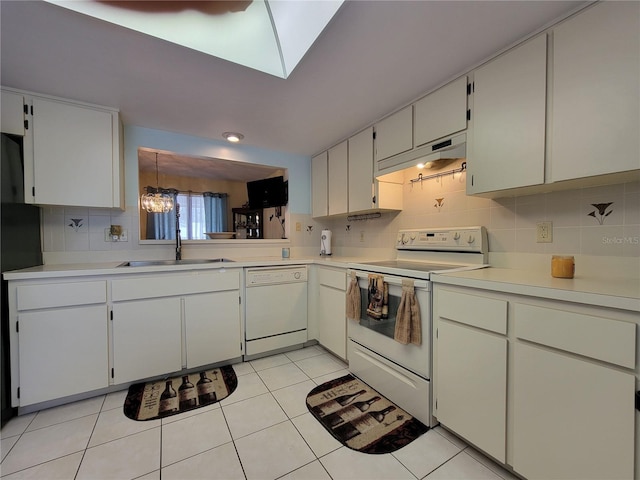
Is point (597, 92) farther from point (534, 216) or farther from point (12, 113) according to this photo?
point (12, 113)

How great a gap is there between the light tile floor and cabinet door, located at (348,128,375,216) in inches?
66.0

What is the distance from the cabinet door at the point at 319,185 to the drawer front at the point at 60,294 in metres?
2.07

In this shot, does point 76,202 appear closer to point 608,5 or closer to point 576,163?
point 576,163

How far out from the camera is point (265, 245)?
10.0ft

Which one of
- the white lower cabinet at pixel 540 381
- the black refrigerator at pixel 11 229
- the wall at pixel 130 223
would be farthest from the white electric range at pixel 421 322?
the black refrigerator at pixel 11 229

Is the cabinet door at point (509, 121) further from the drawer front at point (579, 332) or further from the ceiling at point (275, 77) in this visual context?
the drawer front at point (579, 332)

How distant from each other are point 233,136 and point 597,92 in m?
2.55

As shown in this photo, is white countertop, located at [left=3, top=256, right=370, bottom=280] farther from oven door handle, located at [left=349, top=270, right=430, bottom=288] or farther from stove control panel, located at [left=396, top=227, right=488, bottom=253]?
stove control panel, located at [left=396, top=227, right=488, bottom=253]

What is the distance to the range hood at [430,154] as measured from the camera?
1639mm

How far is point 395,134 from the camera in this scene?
2051 millimetres

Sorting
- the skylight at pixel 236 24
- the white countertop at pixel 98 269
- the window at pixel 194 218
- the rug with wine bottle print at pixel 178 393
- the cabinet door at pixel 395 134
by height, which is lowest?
the rug with wine bottle print at pixel 178 393

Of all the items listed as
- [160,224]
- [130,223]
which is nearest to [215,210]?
[160,224]

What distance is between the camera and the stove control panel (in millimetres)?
1750

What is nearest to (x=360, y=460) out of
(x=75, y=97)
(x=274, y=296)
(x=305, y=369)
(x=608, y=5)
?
(x=305, y=369)
